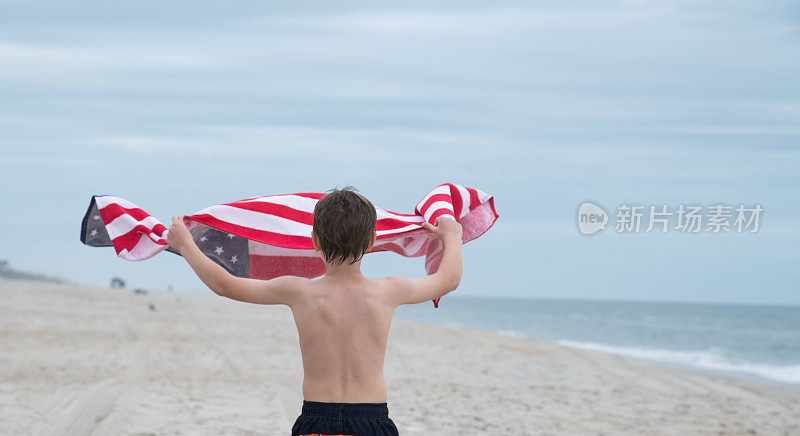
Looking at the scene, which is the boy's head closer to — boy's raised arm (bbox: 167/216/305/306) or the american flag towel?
boy's raised arm (bbox: 167/216/305/306)

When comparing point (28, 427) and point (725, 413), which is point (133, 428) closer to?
point (28, 427)

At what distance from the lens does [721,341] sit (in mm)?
47562

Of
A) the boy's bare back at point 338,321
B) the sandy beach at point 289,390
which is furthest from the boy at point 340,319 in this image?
the sandy beach at point 289,390

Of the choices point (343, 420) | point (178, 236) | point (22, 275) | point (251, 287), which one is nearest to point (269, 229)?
point (178, 236)

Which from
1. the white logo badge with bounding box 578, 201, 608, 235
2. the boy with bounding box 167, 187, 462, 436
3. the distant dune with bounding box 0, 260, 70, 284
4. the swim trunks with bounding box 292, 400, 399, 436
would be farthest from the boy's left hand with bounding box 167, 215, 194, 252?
the distant dune with bounding box 0, 260, 70, 284

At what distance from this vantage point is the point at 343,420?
2.81 metres

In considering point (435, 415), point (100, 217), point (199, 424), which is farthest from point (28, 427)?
point (100, 217)

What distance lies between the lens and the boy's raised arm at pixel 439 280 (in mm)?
2943

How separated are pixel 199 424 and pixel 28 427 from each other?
195cm

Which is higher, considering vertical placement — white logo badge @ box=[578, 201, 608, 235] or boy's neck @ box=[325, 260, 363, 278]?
white logo badge @ box=[578, 201, 608, 235]

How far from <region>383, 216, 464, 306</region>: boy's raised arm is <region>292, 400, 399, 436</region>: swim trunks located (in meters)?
0.44

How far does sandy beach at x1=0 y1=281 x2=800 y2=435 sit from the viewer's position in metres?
9.54

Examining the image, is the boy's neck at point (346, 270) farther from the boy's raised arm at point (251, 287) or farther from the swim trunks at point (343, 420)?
the swim trunks at point (343, 420)

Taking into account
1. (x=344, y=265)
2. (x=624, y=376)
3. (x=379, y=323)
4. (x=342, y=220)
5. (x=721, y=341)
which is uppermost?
(x=342, y=220)
